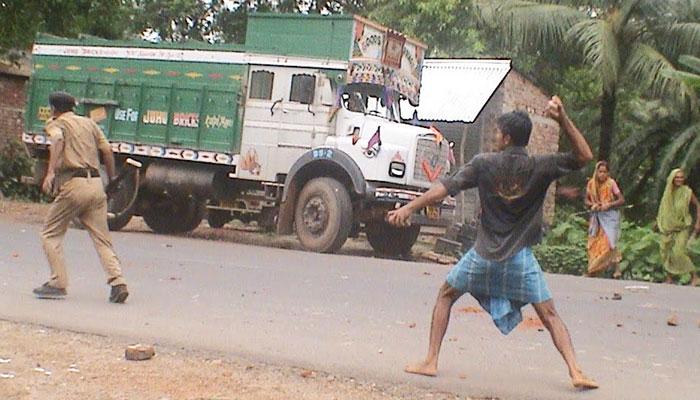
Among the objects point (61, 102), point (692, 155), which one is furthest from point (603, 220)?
point (61, 102)

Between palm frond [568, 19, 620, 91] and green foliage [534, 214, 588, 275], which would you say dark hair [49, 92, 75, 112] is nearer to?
green foliage [534, 214, 588, 275]

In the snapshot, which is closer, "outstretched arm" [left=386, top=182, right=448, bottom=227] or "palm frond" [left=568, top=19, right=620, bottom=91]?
"outstretched arm" [left=386, top=182, right=448, bottom=227]

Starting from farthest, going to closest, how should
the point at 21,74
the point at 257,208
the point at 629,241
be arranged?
the point at 21,74, the point at 257,208, the point at 629,241

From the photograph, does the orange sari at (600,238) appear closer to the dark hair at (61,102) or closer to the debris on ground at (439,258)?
the debris on ground at (439,258)

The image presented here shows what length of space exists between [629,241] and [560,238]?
2188 mm

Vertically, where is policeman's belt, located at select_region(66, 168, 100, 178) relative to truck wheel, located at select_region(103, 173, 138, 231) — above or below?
above

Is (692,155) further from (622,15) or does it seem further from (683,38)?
(622,15)

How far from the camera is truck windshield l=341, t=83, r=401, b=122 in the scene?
633 inches

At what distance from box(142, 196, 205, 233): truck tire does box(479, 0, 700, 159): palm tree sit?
826cm

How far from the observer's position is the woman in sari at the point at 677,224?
13.7 meters

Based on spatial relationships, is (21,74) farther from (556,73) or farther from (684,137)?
(684,137)

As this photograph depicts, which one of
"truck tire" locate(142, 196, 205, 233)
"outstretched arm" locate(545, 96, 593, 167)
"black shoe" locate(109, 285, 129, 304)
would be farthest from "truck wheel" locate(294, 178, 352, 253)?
"outstretched arm" locate(545, 96, 593, 167)

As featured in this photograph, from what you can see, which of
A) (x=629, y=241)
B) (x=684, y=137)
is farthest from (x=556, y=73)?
(x=629, y=241)

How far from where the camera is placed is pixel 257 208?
16.9m
